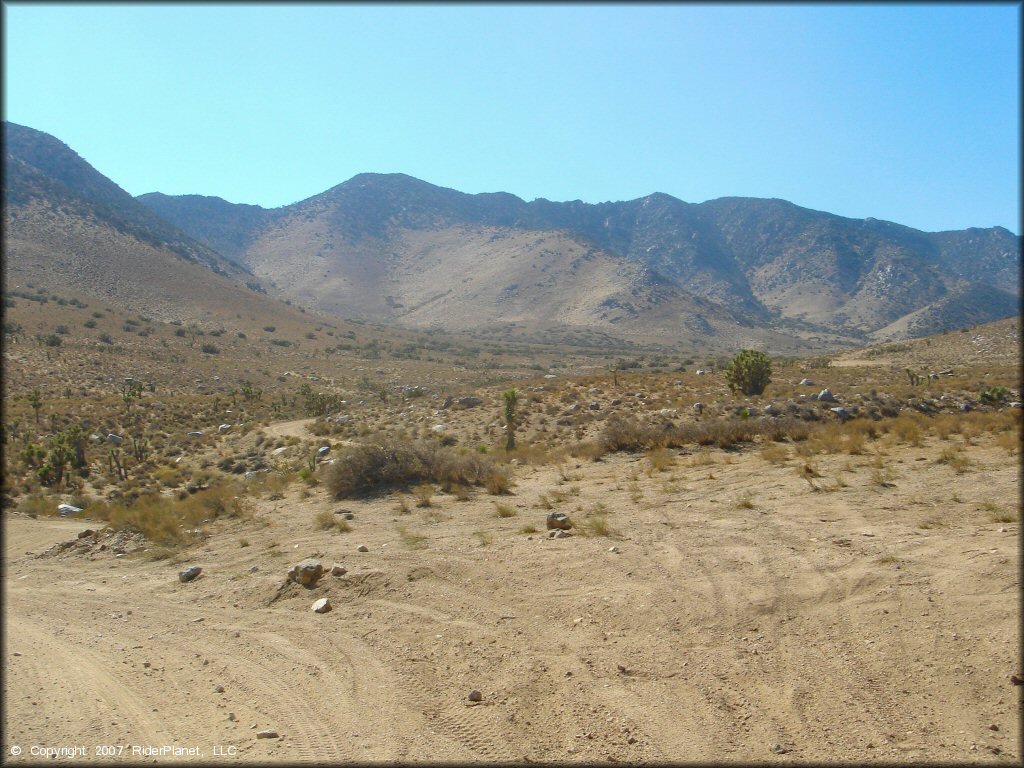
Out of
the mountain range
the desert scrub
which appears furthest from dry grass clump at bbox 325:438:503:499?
the mountain range

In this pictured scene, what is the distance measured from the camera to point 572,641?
708 centimetres

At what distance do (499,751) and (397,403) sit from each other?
32.6 m

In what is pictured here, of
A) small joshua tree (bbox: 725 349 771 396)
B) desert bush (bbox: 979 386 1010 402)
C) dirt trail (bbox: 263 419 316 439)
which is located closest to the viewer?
desert bush (bbox: 979 386 1010 402)

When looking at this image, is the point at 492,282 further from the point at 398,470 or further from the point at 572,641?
the point at 572,641

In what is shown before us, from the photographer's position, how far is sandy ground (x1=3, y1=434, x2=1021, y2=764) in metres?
5.43

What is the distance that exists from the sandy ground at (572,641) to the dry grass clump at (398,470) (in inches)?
128

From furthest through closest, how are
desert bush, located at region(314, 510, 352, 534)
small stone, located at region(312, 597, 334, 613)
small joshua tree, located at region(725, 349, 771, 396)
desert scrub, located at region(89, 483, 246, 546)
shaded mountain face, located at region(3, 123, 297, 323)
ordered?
shaded mountain face, located at region(3, 123, 297, 323)
small joshua tree, located at region(725, 349, 771, 396)
desert scrub, located at region(89, 483, 246, 546)
desert bush, located at region(314, 510, 352, 534)
small stone, located at region(312, 597, 334, 613)

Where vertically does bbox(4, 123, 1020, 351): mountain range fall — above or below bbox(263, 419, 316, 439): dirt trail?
above

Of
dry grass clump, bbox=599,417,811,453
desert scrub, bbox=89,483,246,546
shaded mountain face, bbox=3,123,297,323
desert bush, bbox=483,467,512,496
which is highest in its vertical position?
shaded mountain face, bbox=3,123,297,323

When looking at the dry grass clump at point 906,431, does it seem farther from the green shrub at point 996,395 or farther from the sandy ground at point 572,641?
the green shrub at point 996,395

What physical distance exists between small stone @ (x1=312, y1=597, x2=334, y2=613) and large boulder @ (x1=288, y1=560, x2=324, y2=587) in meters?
0.64

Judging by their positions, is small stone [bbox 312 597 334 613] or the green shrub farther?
the green shrub

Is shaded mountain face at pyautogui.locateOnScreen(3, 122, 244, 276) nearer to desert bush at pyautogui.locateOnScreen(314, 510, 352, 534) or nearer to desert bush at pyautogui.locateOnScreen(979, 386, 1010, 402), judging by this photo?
desert bush at pyautogui.locateOnScreen(314, 510, 352, 534)

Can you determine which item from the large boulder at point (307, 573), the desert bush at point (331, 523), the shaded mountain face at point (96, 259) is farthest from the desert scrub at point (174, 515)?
the shaded mountain face at point (96, 259)
